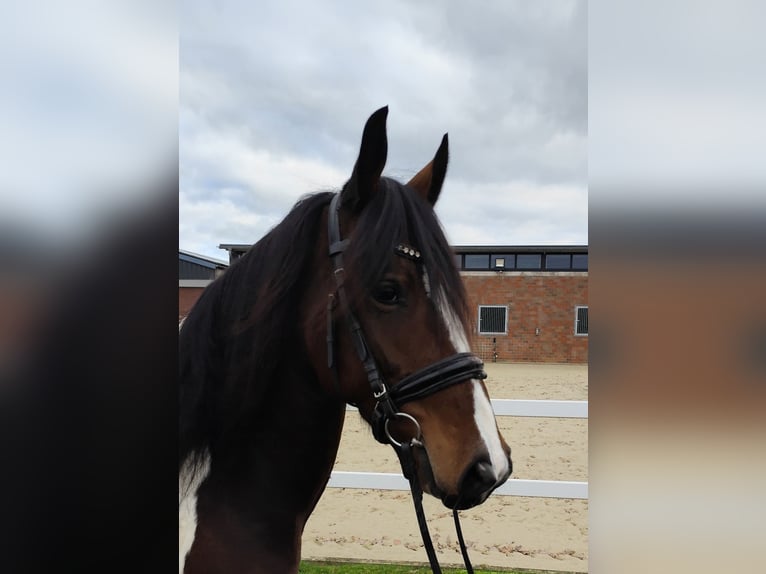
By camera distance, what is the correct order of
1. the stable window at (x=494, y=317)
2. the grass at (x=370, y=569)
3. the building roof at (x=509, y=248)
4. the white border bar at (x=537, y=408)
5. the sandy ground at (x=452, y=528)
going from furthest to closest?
the stable window at (x=494, y=317) → the sandy ground at (x=452, y=528) → the grass at (x=370, y=569) → the building roof at (x=509, y=248) → the white border bar at (x=537, y=408)

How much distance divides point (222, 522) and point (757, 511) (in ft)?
4.30

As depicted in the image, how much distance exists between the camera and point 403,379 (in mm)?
1211

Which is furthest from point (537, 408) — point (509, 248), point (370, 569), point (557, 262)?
point (557, 262)

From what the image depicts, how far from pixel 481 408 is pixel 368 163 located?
75 centimetres

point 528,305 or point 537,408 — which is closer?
point 537,408

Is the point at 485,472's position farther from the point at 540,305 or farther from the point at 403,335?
the point at 540,305

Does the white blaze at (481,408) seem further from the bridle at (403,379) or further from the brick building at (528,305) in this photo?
the brick building at (528,305)

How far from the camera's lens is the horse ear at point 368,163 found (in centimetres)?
123

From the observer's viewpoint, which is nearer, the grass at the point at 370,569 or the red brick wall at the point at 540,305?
the grass at the point at 370,569

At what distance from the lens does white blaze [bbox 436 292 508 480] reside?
3.59ft

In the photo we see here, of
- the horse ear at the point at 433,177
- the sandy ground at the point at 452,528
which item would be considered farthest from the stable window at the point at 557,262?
the horse ear at the point at 433,177

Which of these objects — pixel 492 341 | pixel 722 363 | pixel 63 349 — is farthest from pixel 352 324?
pixel 492 341

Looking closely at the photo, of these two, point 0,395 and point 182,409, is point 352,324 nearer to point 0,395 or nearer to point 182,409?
point 182,409

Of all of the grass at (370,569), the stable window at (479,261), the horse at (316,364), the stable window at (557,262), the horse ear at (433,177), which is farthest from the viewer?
the stable window at (557,262)
